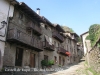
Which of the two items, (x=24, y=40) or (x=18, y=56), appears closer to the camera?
(x=24, y=40)

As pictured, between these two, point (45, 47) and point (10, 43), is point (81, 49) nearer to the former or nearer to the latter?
point (45, 47)

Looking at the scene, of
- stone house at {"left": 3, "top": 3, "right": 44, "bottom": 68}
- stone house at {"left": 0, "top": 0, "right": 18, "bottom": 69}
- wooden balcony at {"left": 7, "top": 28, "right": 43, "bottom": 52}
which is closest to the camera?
stone house at {"left": 0, "top": 0, "right": 18, "bottom": 69}

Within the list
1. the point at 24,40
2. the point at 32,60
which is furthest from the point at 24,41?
the point at 32,60

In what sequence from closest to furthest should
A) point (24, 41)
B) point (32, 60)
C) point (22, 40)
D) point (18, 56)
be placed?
point (22, 40), point (24, 41), point (18, 56), point (32, 60)

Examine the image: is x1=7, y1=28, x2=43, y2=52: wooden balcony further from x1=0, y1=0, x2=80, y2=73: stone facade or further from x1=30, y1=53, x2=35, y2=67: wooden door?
x1=30, y1=53, x2=35, y2=67: wooden door

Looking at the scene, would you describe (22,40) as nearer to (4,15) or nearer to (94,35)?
(4,15)

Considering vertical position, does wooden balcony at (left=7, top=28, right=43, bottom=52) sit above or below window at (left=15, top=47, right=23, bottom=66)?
above

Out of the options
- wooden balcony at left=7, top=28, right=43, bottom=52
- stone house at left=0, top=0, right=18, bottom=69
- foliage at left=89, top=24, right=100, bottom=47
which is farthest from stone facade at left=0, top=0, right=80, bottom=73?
foliage at left=89, top=24, right=100, bottom=47

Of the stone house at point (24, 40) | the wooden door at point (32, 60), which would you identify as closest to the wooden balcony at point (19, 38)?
the stone house at point (24, 40)

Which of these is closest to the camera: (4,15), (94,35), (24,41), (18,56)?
(4,15)

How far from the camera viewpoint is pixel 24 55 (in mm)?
17156

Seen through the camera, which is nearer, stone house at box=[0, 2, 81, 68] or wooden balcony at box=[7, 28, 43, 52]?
wooden balcony at box=[7, 28, 43, 52]

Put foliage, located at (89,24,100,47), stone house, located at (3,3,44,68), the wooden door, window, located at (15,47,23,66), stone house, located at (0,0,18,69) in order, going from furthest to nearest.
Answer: the wooden door
window, located at (15,47,23,66)
stone house, located at (3,3,44,68)
stone house, located at (0,0,18,69)
foliage, located at (89,24,100,47)

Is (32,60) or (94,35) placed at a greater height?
(94,35)
